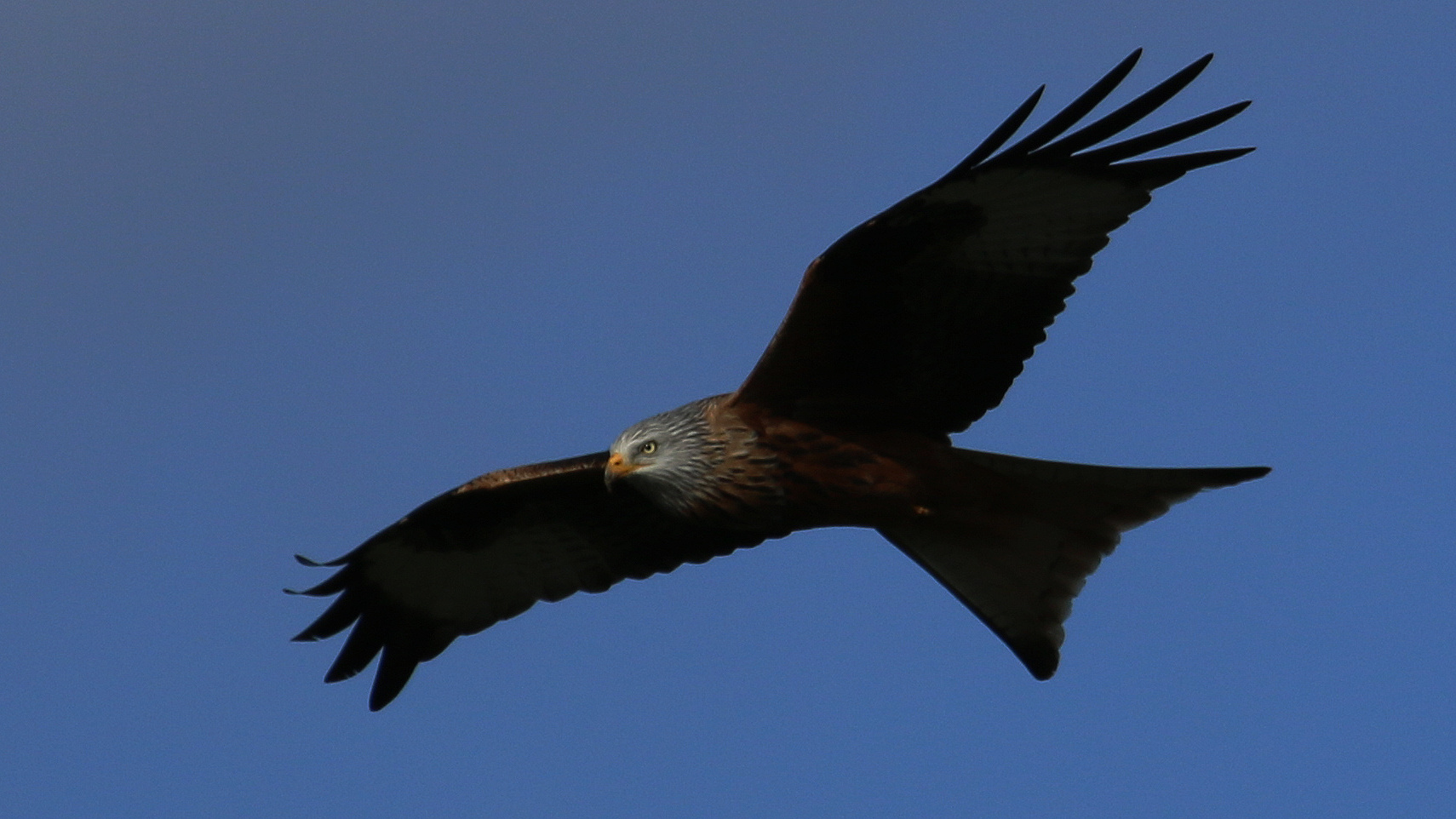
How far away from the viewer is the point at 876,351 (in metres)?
8.13

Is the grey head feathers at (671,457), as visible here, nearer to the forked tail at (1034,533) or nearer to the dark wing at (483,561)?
the dark wing at (483,561)

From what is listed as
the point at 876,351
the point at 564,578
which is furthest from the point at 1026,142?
the point at 564,578

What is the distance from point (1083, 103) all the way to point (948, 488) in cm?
179

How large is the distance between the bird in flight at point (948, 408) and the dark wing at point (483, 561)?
1.22 ft

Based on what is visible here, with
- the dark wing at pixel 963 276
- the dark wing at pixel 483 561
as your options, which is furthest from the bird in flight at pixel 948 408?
the dark wing at pixel 483 561

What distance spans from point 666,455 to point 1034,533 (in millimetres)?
1743

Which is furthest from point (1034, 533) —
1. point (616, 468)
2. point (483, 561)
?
point (483, 561)

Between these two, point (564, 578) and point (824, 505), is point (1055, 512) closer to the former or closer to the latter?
point (824, 505)

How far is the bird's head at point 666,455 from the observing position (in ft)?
26.3

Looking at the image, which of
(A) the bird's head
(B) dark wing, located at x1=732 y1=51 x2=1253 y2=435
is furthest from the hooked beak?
(B) dark wing, located at x1=732 y1=51 x2=1253 y2=435

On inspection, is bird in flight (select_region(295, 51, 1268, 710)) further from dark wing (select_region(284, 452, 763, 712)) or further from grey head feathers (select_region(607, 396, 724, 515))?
dark wing (select_region(284, 452, 763, 712))

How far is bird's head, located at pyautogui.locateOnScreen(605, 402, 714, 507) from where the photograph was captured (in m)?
8.02

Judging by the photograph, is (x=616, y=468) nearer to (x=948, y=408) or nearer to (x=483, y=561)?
(x=948, y=408)

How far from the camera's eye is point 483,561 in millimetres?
9625
